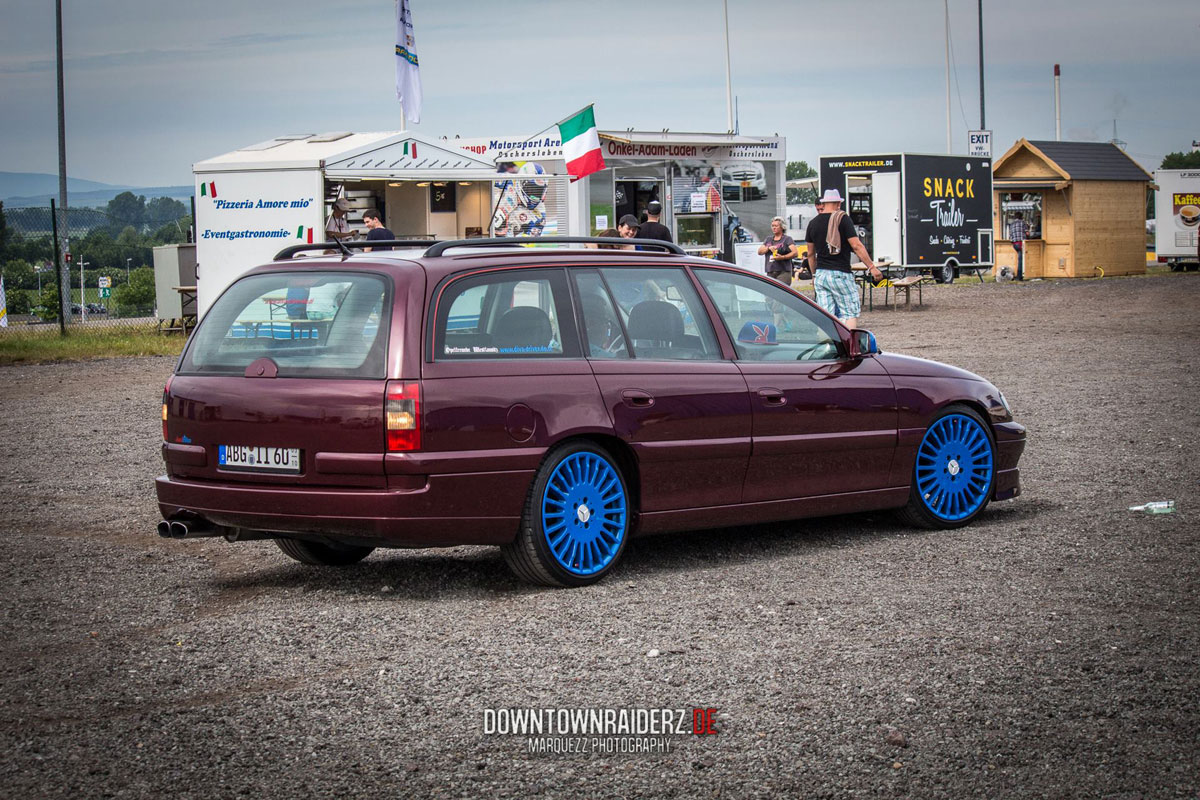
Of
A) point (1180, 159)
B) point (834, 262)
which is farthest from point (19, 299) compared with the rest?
point (1180, 159)

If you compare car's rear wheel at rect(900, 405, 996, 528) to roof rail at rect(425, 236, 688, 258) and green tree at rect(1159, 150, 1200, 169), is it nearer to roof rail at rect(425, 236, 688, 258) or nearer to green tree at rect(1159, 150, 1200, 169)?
roof rail at rect(425, 236, 688, 258)

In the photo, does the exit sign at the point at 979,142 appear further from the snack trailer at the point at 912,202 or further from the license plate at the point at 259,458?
the license plate at the point at 259,458

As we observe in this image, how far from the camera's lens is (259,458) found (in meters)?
6.00

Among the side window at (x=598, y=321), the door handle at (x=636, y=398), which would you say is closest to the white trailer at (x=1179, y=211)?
the side window at (x=598, y=321)

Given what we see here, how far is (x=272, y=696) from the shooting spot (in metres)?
4.74

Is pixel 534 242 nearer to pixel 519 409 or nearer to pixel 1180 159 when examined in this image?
pixel 519 409

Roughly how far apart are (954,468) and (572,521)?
97.6 inches

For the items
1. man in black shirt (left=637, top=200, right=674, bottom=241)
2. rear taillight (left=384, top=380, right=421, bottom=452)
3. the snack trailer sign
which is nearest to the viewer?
rear taillight (left=384, top=380, right=421, bottom=452)

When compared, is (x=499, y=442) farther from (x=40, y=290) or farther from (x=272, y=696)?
(x=40, y=290)

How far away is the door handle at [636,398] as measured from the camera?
6.38m

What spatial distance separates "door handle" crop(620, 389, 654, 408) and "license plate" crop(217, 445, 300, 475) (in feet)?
4.84

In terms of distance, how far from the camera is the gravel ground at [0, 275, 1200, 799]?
400 cm

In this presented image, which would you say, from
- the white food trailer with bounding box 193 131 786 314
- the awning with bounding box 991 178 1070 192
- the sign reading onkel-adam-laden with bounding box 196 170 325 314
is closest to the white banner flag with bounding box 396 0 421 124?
the white food trailer with bounding box 193 131 786 314

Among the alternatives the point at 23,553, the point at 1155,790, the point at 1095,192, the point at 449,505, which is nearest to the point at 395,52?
the point at 23,553
